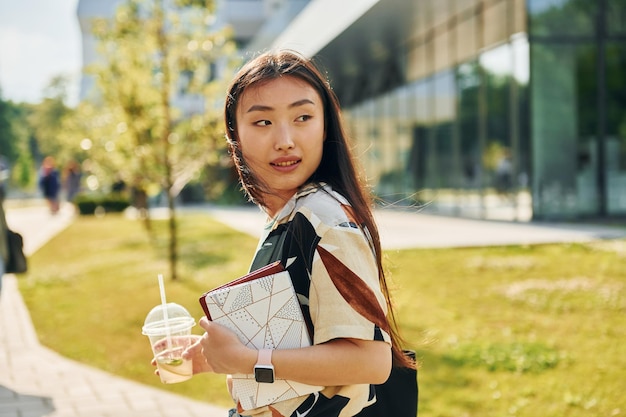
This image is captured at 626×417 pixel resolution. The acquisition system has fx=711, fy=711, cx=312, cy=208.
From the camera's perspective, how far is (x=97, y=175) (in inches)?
660

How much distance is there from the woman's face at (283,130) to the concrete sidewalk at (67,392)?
10.2 feet

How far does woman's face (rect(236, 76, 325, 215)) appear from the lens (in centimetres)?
169

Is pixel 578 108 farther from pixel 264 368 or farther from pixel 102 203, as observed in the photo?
pixel 102 203

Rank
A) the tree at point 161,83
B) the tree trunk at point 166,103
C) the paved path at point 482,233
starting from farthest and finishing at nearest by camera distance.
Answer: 1. the paved path at point 482,233
2. the tree at point 161,83
3. the tree trunk at point 166,103

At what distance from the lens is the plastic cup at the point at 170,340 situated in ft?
6.34

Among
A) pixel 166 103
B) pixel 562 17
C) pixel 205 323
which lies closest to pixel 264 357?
pixel 205 323

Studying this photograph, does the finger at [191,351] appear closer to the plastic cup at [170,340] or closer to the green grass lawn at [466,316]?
the plastic cup at [170,340]

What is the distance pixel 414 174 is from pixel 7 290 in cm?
1605

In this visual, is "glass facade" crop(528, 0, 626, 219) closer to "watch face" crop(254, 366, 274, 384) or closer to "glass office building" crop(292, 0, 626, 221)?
"glass office building" crop(292, 0, 626, 221)

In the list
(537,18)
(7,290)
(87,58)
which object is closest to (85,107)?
(7,290)

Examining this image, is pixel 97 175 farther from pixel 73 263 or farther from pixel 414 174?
pixel 414 174

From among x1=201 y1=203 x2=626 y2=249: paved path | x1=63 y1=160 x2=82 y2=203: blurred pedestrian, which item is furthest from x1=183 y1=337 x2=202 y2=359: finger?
x1=63 y1=160 x2=82 y2=203: blurred pedestrian

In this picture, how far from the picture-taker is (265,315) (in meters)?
1.56

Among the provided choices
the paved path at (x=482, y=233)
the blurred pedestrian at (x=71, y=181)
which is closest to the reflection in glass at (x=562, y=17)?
the paved path at (x=482, y=233)
